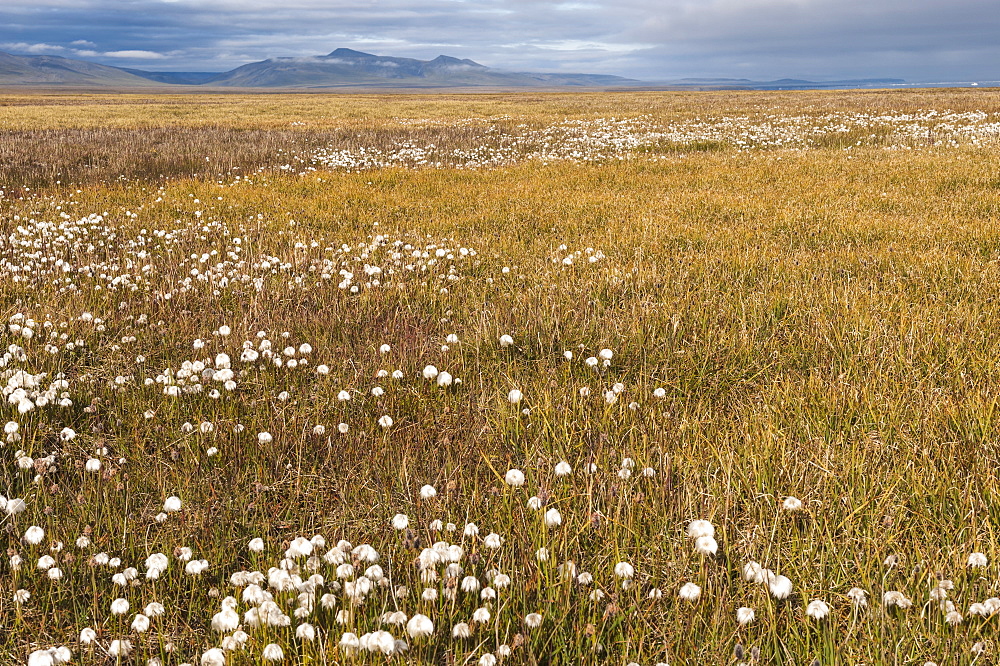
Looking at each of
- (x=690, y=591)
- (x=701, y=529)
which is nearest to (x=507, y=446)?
(x=701, y=529)

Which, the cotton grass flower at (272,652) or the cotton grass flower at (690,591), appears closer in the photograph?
the cotton grass flower at (272,652)

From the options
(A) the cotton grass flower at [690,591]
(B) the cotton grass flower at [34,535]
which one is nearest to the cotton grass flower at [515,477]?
(A) the cotton grass flower at [690,591]

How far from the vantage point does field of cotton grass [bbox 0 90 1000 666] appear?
7.06 ft

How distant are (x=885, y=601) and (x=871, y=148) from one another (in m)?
17.3

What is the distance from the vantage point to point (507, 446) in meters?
3.42

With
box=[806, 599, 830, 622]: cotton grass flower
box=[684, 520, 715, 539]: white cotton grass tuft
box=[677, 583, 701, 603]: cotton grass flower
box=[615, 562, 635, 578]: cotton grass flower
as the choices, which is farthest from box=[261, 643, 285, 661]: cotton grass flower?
box=[806, 599, 830, 622]: cotton grass flower

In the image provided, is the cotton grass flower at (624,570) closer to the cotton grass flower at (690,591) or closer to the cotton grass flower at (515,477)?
the cotton grass flower at (690,591)

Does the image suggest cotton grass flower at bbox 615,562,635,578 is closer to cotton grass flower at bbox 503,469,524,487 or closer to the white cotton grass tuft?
the white cotton grass tuft

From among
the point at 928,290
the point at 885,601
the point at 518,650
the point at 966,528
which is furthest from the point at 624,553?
the point at 928,290

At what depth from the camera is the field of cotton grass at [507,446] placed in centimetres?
215

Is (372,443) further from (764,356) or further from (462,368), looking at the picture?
(764,356)

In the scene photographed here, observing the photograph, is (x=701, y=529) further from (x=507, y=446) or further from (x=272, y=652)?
(x=272, y=652)

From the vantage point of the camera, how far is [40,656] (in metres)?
1.86

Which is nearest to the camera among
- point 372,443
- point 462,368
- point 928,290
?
point 372,443
